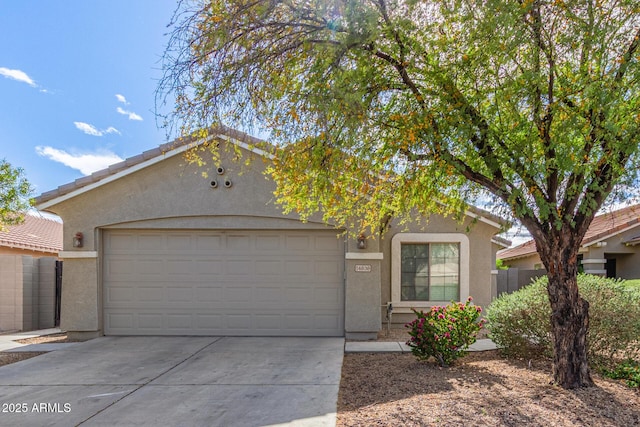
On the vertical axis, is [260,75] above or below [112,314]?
above

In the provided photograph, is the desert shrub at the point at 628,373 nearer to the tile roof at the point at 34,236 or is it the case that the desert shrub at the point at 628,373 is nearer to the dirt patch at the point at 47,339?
the dirt patch at the point at 47,339

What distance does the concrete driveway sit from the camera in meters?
4.78

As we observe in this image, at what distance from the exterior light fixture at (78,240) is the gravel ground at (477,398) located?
647cm

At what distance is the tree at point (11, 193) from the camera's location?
945cm

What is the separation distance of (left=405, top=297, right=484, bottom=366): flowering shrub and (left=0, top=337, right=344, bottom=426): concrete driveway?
1.35m

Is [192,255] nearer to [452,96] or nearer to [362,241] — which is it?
[362,241]

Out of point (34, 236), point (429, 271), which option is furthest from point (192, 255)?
point (34, 236)

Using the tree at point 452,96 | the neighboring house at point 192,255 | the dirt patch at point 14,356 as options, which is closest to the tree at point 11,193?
the neighboring house at point 192,255

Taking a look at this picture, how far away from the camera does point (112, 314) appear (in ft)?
31.3

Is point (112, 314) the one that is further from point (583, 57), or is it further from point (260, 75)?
point (583, 57)

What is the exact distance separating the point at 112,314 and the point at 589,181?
30.8 feet

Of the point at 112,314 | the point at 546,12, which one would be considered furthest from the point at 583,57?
the point at 112,314

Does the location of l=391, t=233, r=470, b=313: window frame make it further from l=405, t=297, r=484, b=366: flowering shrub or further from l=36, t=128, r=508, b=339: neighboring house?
l=405, t=297, r=484, b=366: flowering shrub

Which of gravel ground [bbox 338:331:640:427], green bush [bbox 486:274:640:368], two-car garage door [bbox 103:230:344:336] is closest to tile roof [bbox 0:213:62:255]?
two-car garage door [bbox 103:230:344:336]
